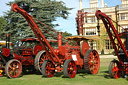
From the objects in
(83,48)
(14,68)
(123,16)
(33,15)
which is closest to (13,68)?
(14,68)

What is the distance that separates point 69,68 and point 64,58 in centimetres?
80

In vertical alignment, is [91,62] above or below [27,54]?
below

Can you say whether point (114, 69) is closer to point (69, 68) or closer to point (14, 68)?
point (69, 68)

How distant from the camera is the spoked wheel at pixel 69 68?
754 centimetres

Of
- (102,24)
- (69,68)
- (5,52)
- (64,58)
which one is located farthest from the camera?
(102,24)

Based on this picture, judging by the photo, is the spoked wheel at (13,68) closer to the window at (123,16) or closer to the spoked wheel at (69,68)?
the spoked wheel at (69,68)

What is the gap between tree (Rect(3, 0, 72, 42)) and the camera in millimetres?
20719

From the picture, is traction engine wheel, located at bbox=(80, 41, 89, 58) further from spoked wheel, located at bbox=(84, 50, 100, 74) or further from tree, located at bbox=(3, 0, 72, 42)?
tree, located at bbox=(3, 0, 72, 42)

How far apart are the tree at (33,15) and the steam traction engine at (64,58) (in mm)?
11535

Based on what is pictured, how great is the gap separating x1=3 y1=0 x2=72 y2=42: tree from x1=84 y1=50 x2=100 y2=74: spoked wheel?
11465 millimetres

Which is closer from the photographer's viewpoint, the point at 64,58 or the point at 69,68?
the point at 69,68

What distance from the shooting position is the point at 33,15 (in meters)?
21.3

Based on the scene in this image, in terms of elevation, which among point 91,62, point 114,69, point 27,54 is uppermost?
point 27,54

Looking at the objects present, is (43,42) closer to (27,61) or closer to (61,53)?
(61,53)
